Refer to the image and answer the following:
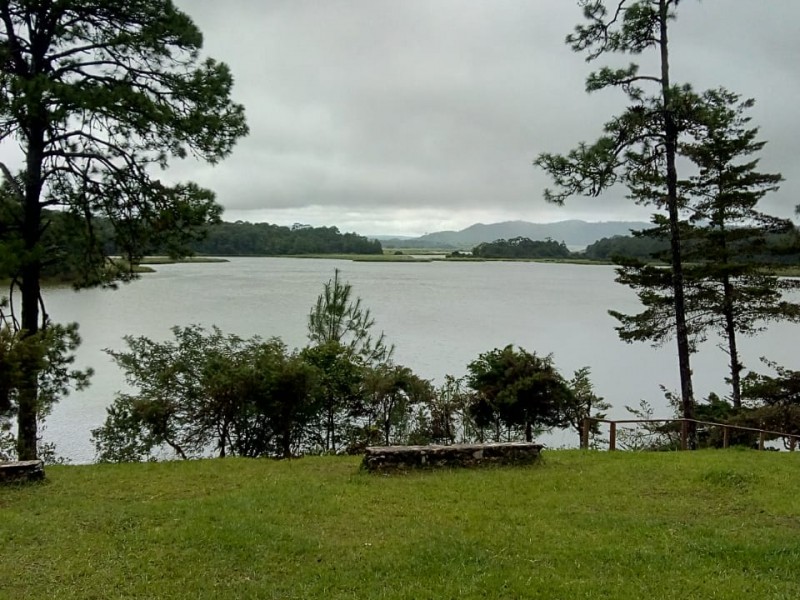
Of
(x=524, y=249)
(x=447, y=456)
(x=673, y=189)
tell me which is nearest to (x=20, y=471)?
(x=447, y=456)

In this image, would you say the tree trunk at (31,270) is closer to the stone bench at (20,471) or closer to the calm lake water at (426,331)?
the stone bench at (20,471)

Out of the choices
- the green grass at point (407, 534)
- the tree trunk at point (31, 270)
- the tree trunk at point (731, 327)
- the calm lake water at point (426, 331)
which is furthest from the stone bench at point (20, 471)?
the tree trunk at point (731, 327)

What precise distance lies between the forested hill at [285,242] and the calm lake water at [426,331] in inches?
1779

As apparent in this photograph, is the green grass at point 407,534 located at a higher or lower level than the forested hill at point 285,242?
lower

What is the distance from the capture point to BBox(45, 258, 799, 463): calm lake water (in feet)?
71.5

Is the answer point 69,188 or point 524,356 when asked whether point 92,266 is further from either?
point 524,356

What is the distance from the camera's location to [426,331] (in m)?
32.6

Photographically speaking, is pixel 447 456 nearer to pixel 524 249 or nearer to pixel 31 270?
pixel 31 270

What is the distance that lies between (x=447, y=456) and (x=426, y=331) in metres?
23.8

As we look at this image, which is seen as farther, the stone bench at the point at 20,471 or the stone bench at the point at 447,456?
the stone bench at the point at 447,456

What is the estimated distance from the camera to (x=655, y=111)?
42.9 ft

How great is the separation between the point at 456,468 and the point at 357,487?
70.8 inches

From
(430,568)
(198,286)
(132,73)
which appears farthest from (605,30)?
(198,286)

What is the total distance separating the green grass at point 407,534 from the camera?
15.2 feet
